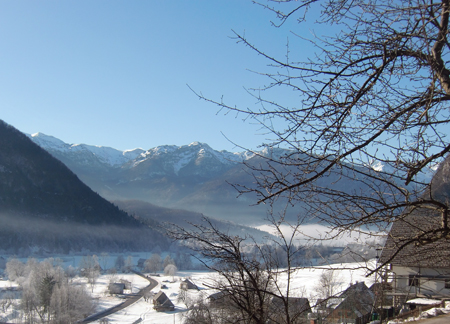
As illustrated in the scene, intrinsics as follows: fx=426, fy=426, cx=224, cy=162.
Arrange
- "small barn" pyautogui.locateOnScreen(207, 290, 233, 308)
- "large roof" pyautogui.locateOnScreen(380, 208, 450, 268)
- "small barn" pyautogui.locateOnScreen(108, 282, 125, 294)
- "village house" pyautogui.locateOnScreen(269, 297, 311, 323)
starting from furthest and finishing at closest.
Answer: "small barn" pyautogui.locateOnScreen(108, 282, 125, 294) < "small barn" pyautogui.locateOnScreen(207, 290, 233, 308) < "village house" pyautogui.locateOnScreen(269, 297, 311, 323) < "large roof" pyautogui.locateOnScreen(380, 208, 450, 268)

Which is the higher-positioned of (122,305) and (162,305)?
(162,305)

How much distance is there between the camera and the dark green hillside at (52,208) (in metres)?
95.6

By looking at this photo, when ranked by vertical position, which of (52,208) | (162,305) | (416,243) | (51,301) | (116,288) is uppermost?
(52,208)

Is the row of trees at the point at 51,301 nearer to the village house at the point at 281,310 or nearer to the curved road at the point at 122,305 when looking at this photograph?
the curved road at the point at 122,305

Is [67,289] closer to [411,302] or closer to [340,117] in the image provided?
[411,302]

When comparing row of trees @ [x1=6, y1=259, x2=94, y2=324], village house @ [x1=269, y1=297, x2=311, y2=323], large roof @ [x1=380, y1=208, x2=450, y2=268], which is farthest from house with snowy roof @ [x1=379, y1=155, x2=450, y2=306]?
row of trees @ [x1=6, y1=259, x2=94, y2=324]

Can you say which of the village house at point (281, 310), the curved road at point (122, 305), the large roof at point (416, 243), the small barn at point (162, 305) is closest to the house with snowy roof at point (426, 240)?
the large roof at point (416, 243)

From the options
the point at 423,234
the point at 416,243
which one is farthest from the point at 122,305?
the point at 423,234

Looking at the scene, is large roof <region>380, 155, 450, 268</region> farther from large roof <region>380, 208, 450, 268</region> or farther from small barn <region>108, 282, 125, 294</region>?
small barn <region>108, 282, 125, 294</region>

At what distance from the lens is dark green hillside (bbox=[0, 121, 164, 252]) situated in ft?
314

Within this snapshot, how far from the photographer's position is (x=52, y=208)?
10538 cm

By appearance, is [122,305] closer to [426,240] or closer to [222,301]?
[222,301]

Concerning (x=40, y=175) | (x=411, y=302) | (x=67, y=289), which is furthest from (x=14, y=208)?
(x=411, y=302)

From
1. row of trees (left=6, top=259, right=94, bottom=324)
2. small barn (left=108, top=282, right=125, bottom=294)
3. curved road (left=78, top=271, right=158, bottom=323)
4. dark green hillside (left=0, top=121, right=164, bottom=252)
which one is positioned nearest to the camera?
row of trees (left=6, top=259, right=94, bottom=324)
